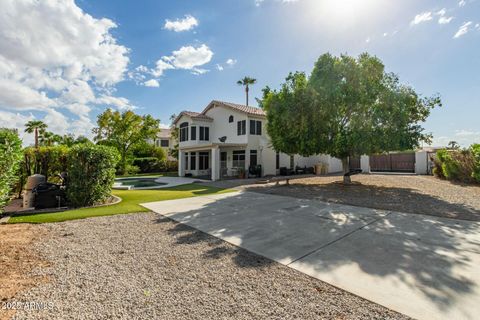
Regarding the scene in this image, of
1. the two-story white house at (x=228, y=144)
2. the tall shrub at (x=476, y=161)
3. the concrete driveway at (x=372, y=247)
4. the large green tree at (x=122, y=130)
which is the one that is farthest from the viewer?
the large green tree at (x=122, y=130)

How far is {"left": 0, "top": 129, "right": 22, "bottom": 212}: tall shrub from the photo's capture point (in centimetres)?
523

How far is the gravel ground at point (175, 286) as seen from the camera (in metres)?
2.66

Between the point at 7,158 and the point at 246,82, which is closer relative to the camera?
the point at 7,158

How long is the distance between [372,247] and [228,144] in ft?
49.1

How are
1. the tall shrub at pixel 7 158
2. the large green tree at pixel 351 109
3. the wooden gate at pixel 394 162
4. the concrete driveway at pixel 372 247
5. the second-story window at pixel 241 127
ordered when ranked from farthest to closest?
1. the wooden gate at pixel 394 162
2. the second-story window at pixel 241 127
3. the large green tree at pixel 351 109
4. the tall shrub at pixel 7 158
5. the concrete driveway at pixel 372 247

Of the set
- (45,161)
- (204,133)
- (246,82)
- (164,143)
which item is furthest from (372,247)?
(164,143)

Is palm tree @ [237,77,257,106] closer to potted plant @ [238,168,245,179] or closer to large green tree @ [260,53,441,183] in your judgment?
potted plant @ [238,168,245,179]

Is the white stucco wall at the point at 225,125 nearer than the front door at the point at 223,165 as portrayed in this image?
Yes

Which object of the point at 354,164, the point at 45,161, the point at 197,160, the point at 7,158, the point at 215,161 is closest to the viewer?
the point at 7,158

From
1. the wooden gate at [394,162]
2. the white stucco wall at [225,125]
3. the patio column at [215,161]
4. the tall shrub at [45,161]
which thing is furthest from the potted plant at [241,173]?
the wooden gate at [394,162]

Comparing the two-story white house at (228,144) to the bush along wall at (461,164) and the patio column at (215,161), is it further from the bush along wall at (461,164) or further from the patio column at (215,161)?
the bush along wall at (461,164)

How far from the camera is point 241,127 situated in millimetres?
20859

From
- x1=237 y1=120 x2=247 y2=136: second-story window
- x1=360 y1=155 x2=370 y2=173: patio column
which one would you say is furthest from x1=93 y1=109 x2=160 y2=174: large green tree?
x1=360 y1=155 x2=370 y2=173: patio column

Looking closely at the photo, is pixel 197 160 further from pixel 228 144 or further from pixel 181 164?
pixel 228 144
